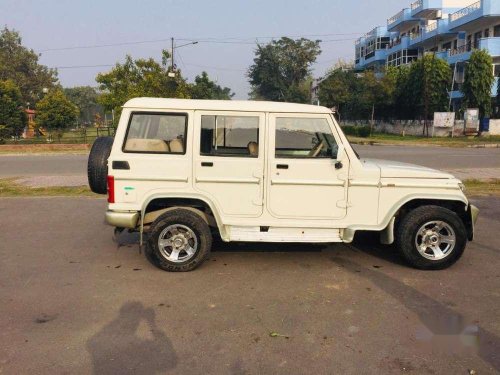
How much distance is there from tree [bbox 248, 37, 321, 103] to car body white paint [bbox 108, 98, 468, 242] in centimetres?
8482

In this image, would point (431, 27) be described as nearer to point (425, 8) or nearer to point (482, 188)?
point (425, 8)

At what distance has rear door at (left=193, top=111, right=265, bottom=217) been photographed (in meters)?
5.11

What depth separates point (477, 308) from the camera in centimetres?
422

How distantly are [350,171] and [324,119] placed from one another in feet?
2.13

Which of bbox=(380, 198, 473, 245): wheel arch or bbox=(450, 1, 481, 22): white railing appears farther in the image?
bbox=(450, 1, 481, 22): white railing

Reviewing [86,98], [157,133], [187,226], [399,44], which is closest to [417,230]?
[187,226]

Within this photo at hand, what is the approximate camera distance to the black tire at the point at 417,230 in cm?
512

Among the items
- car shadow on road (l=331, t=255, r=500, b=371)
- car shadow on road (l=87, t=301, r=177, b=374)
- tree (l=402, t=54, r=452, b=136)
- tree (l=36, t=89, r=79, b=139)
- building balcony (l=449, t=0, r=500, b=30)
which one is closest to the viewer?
car shadow on road (l=87, t=301, r=177, b=374)

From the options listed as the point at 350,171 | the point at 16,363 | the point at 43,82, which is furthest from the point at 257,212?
the point at 43,82

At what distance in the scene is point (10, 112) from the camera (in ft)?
96.4

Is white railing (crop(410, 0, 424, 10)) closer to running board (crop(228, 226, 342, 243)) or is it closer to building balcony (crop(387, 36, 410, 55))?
building balcony (crop(387, 36, 410, 55))

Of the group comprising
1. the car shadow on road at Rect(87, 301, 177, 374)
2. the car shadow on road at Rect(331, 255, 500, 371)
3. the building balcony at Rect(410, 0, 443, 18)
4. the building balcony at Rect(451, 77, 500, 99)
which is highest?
the building balcony at Rect(410, 0, 443, 18)

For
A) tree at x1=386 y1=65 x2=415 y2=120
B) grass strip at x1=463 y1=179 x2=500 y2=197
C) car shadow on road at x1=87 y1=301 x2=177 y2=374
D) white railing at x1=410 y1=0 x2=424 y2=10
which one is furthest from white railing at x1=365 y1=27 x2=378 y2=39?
car shadow on road at x1=87 y1=301 x2=177 y2=374

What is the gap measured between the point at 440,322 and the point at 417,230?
1401mm
